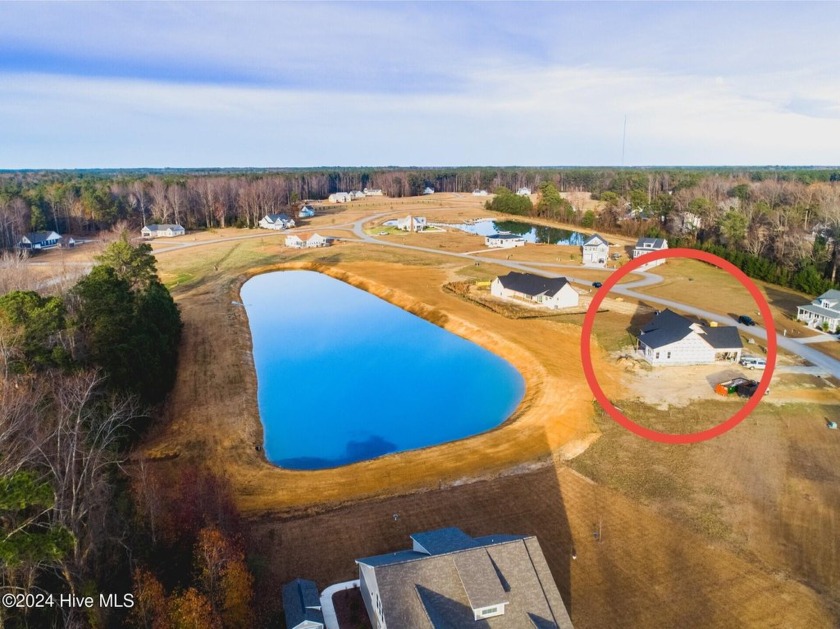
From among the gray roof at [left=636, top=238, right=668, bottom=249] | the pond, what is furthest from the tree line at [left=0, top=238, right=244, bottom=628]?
the pond

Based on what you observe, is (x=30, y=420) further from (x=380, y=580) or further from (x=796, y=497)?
(x=796, y=497)

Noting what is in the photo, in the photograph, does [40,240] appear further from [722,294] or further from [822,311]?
[822,311]

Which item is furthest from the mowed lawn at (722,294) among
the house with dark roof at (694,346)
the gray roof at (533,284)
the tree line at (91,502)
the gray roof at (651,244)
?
the tree line at (91,502)

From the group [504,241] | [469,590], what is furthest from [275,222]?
[469,590]

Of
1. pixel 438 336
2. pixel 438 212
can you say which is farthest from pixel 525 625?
pixel 438 212

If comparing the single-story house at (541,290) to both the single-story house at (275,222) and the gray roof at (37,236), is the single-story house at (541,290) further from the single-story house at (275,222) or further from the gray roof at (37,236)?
the gray roof at (37,236)

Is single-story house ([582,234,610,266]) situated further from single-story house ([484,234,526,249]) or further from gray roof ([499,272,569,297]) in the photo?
gray roof ([499,272,569,297])

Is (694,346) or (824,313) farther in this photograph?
(824,313)
